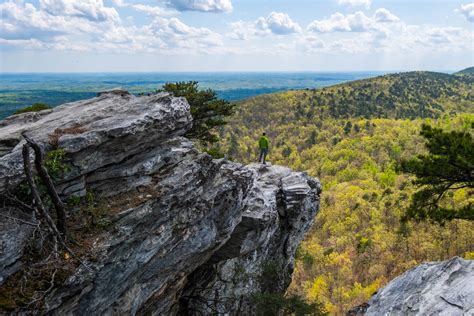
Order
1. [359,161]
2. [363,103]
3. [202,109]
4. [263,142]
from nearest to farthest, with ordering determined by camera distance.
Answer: [263,142]
[202,109]
[359,161]
[363,103]

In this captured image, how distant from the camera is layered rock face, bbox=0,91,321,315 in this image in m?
10.9

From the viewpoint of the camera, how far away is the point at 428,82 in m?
172

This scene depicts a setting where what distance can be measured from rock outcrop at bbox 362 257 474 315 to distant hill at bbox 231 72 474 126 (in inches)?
4418

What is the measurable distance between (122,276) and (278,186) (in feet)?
43.0

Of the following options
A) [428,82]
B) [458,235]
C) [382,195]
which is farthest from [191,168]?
[428,82]

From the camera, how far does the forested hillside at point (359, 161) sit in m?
39.0

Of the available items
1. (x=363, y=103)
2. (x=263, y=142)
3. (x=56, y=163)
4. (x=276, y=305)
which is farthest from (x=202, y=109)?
(x=363, y=103)

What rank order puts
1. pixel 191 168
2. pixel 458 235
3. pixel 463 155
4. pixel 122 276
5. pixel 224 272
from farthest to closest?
pixel 458 235
pixel 224 272
pixel 463 155
pixel 191 168
pixel 122 276

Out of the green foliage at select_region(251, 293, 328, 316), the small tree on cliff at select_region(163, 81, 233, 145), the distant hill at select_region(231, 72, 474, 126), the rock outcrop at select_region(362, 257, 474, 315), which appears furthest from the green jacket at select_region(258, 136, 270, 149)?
the distant hill at select_region(231, 72, 474, 126)

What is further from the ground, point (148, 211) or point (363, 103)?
point (148, 211)

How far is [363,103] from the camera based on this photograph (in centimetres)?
13050

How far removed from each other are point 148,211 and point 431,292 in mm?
9947

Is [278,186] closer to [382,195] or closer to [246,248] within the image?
[246,248]

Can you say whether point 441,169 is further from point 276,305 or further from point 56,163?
point 56,163
